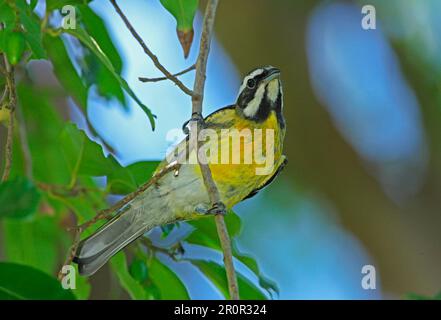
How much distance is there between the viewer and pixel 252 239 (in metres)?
5.35

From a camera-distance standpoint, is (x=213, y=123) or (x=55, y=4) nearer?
(x=55, y=4)

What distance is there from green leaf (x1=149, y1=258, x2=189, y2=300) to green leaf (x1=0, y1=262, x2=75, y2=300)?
1.04 m

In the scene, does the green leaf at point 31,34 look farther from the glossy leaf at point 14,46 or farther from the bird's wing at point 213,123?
the bird's wing at point 213,123

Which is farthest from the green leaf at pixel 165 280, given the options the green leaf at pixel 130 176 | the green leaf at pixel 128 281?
the green leaf at pixel 130 176

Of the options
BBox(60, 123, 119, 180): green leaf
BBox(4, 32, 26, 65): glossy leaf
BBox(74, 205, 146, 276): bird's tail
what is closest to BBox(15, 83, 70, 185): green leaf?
BBox(74, 205, 146, 276): bird's tail

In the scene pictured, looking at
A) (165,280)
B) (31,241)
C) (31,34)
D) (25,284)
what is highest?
(31,34)

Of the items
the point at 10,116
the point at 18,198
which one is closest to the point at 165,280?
the point at 10,116

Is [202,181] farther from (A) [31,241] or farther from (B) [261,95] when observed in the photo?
(A) [31,241]

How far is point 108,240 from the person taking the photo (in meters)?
3.28

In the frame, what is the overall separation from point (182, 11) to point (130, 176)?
63 cm

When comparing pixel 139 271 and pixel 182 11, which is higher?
pixel 182 11

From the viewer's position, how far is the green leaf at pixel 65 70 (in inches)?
126
